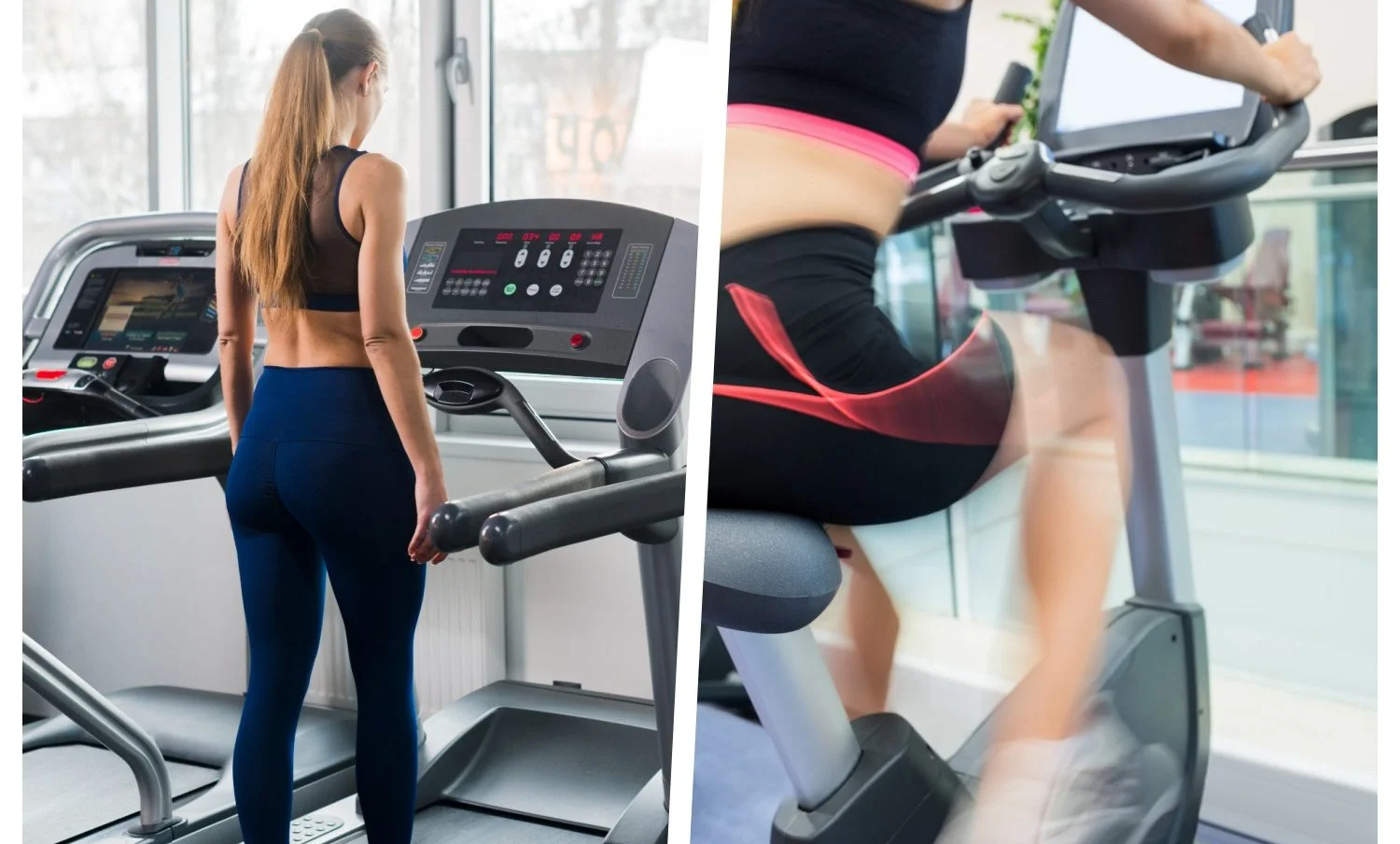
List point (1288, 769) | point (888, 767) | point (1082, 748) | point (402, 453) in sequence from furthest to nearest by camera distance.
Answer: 1. point (402, 453)
2. point (888, 767)
3. point (1082, 748)
4. point (1288, 769)

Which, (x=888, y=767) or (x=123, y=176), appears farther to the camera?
(x=123, y=176)

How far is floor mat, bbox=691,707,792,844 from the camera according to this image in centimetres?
147

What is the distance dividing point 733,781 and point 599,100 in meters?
1.04

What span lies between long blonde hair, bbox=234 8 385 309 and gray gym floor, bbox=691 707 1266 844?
2.76 feet

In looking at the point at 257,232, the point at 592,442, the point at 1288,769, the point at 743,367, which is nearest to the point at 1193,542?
the point at 1288,769

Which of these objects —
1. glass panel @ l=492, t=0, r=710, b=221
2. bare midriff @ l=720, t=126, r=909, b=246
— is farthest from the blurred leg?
glass panel @ l=492, t=0, r=710, b=221

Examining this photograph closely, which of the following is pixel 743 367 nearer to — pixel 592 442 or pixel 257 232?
pixel 592 442

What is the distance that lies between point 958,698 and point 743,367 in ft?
1.55

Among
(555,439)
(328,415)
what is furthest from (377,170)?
(555,439)

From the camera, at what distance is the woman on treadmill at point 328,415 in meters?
1.67

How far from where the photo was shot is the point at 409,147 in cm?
175

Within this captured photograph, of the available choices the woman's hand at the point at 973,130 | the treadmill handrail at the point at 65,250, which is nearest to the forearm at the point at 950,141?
the woman's hand at the point at 973,130

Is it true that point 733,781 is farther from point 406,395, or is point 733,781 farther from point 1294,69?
point 1294,69

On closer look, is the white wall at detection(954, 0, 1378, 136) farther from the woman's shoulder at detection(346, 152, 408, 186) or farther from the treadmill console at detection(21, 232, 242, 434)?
the treadmill console at detection(21, 232, 242, 434)
